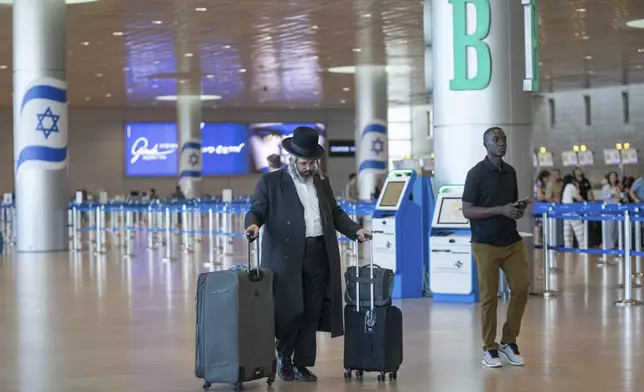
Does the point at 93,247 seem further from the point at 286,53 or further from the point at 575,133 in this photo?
the point at 575,133

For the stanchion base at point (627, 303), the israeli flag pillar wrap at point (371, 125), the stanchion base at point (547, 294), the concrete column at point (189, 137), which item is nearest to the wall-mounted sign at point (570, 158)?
the israeli flag pillar wrap at point (371, 125)

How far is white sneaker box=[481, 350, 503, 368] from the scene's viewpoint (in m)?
8.32

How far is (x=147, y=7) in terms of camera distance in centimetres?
2433

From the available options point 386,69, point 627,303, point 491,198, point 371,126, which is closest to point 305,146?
point 491,198

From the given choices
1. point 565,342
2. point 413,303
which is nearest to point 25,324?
point 413,303

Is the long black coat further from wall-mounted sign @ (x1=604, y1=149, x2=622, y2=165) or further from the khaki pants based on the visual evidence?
wall-mounted sign @ (x1=604, y1=149, x2=622, y2=165)

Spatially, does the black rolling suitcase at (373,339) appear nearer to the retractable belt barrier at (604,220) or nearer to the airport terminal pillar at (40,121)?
the retractable belt barrier at (604,220)

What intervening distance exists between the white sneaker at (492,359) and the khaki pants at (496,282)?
0.12ft

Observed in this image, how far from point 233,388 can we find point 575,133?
41662 millimetres

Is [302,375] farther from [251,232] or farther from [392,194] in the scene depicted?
[392,194]

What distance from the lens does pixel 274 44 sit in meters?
31.0

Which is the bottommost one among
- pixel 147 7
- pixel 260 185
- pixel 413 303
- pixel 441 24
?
pixel 413 303

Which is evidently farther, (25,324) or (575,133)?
(575,133)

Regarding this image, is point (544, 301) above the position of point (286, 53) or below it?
below
